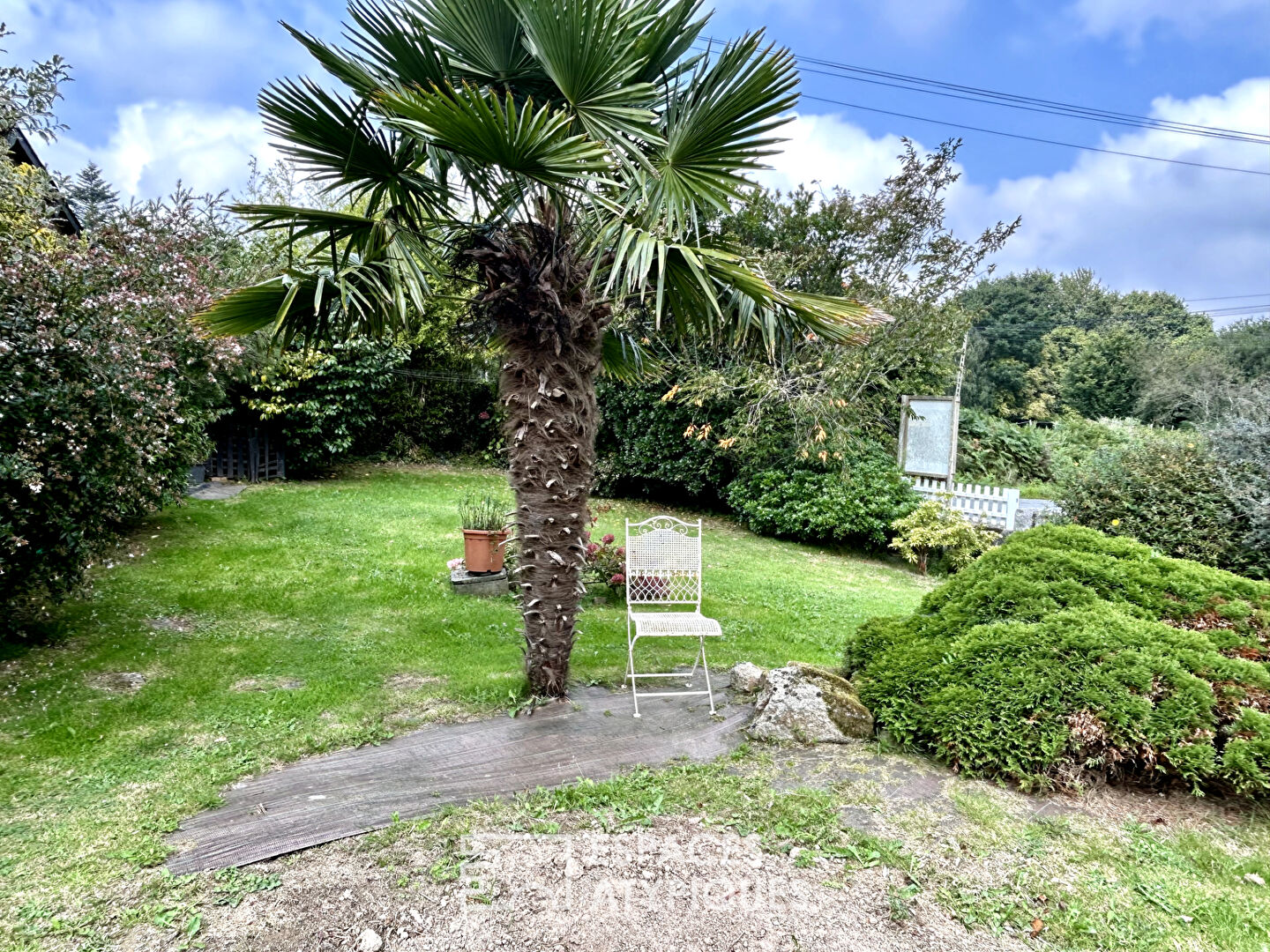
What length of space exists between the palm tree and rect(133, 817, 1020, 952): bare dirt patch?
5.35ft

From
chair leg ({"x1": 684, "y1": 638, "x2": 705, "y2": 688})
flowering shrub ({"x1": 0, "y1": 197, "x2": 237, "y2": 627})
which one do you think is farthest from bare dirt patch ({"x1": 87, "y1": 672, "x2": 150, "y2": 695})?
chair leg ({"x1": 684, "y1": 638, "x2": 705, "y2": 688})

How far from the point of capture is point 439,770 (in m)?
3.25

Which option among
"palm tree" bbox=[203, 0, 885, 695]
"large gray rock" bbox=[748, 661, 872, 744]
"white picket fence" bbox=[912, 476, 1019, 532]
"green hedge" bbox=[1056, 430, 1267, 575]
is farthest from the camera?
"white picket fence" bbox=[912, 476, 1019, 532]

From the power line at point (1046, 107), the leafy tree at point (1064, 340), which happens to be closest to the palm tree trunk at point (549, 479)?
the power line at point (1046, 107)

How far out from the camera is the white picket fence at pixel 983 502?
10.4 meters

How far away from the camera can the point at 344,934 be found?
6.96ft

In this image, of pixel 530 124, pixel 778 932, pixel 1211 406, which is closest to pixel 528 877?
pixel 778 932

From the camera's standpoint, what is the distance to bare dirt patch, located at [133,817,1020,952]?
2137 millimetres

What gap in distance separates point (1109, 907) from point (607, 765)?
2.06 metres

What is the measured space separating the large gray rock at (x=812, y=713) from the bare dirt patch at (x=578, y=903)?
3.28 ft

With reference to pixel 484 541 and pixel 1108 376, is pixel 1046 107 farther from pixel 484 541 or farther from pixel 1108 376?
pixel 1108 376

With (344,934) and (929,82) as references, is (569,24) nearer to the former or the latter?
(344,934)

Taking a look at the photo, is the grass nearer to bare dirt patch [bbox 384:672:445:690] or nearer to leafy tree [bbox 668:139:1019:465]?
bare dirt patch [bbox 384:672:445:690]

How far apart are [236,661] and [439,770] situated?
226 centimetres
